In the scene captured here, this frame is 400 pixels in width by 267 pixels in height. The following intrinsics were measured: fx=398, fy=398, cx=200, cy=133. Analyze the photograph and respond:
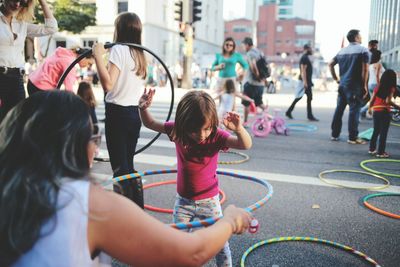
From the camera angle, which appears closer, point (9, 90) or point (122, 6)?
point (9, 90)

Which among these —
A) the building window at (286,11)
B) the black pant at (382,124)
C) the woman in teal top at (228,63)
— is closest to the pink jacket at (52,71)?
the woman in teal top at (228,63)

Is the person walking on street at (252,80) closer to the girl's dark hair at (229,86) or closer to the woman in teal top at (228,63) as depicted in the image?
the woman in teal top at (228,63)

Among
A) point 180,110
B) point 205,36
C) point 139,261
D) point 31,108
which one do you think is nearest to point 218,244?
point 139,261

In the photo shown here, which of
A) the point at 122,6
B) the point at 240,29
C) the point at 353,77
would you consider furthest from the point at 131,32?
the point at 240,29

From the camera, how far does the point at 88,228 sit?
1333 mm

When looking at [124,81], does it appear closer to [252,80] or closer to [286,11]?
[252,80]

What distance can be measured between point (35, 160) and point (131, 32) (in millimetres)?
2763

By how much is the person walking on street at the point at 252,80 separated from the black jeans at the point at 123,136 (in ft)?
22.7

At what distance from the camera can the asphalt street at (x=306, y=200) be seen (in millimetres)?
3607

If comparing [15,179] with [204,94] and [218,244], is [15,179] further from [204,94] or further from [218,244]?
[204,94]

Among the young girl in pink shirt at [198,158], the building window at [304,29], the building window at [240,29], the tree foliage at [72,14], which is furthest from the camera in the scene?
the building window at [304,29]

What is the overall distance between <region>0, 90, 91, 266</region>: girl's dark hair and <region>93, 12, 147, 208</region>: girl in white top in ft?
7.73

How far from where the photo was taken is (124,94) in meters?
3.91

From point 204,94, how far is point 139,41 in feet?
4.49
